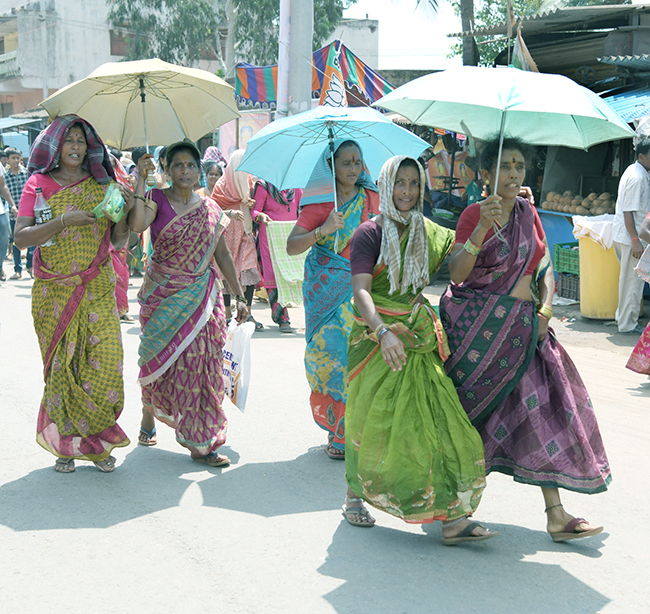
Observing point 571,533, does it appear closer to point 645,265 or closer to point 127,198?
point 127,198

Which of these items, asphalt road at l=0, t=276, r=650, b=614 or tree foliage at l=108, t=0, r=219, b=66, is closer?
asphalt road at l=0, t=276, r=650, b=614

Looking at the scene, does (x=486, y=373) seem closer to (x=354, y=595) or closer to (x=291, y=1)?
(x=354, y=595)

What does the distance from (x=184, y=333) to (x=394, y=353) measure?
189 centimetres

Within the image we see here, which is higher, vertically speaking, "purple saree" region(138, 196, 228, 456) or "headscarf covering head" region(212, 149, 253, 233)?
"headscarf covering head" region(212, 149, 253, 233)

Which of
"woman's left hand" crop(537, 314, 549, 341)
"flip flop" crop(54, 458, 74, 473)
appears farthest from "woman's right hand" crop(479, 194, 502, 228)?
"flip flop" crop(54, 458, 74, 473)

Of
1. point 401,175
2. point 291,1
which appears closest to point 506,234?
point 401,175

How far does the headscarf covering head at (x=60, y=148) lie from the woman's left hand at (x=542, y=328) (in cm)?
267

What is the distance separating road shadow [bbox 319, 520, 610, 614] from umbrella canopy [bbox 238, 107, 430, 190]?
90.2 inches

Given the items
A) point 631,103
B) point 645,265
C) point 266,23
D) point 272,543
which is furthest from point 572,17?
point 266,23

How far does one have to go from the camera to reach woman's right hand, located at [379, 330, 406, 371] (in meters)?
3.49

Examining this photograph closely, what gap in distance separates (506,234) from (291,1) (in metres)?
7.86

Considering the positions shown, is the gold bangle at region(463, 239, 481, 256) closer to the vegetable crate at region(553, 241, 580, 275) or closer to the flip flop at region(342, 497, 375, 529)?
the flip flop at region(342, 497, 375, 529)

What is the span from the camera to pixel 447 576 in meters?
3.47

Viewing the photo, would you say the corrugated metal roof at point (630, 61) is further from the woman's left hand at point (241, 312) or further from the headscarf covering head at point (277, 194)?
the woman's left hand at point (241, 312)
